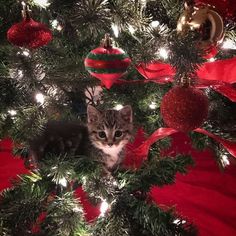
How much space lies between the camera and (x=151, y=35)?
67 centimetres

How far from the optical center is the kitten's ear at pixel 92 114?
108 cm

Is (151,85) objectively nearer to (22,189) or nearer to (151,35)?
(151,35)

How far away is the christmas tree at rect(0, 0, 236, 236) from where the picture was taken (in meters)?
0.59

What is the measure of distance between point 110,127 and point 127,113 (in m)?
0.09

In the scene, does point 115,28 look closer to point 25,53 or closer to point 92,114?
point 25,53

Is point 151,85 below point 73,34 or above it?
below

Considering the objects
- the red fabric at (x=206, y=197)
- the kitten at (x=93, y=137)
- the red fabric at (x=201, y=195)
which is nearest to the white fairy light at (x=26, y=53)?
the kitten at (x=93, y=137)

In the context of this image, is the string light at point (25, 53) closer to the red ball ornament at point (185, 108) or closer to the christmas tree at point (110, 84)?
the christmas tree at point (110, 84)

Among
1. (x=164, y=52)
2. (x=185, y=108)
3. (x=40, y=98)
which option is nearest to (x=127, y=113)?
(x=40, y=98)

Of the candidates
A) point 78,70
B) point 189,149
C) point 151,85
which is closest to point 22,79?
point 78,70

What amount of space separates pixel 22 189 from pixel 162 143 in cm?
49

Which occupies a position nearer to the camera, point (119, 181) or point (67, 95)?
point (119, 181)

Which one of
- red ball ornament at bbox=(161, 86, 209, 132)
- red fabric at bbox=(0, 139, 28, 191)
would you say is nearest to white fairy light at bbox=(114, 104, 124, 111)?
red ball ornament at bbox=(161, 86, 209, 132)

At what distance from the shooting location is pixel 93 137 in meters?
1.10
